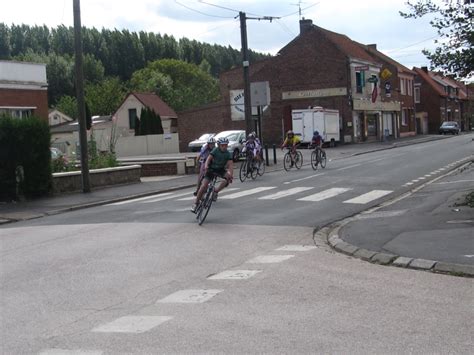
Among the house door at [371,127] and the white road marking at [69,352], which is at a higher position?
the house door at [371,127]

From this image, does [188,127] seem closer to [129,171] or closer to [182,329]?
[129,171]

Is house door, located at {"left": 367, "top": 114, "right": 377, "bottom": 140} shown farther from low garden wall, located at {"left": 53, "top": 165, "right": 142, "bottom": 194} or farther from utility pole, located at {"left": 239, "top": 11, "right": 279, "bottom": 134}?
low garden wall, located at {"left": 53, "top": 165, "right": 142, "bottom": 194}

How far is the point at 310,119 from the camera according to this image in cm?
4628

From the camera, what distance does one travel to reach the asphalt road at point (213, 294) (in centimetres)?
535

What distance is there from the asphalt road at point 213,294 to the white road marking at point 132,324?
0.06 feet

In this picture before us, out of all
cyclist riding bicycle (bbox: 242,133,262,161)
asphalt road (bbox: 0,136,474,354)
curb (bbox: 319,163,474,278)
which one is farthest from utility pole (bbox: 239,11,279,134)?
curb (bbox: 319,163,474,278)

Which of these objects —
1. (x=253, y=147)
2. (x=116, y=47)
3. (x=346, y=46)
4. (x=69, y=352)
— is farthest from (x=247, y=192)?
(x=116, y=47)

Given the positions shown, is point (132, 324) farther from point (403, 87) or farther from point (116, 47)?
point (116, 47)

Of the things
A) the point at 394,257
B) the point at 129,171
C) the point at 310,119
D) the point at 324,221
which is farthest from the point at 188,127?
the point at 394,257

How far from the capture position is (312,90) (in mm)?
55094

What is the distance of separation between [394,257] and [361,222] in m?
3.43

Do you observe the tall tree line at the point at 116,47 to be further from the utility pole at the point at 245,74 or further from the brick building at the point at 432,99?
the utility pole at the point at 245,74

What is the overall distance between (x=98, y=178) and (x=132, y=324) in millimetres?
17421

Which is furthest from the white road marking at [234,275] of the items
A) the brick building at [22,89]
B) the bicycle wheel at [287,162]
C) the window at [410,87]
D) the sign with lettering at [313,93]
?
the window at [410,87]
